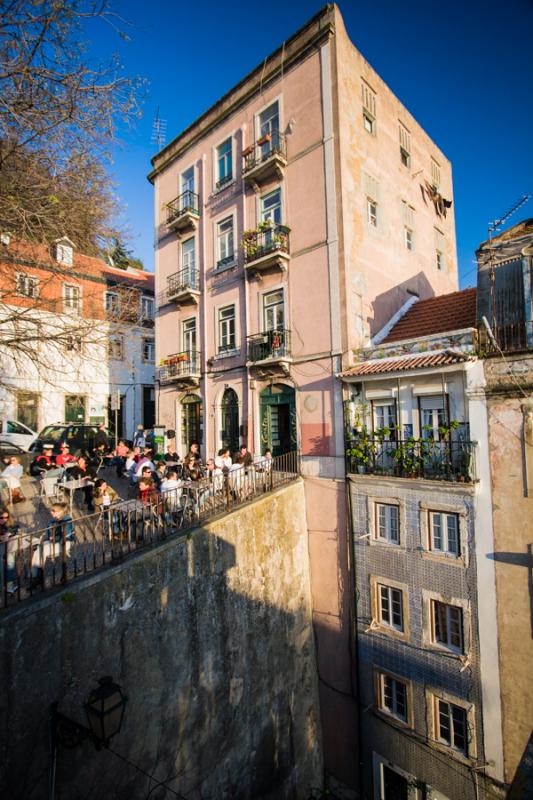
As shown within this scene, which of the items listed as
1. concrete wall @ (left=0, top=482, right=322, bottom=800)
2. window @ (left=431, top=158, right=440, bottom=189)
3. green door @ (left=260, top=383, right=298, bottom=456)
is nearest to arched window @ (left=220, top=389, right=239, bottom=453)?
green door @ (left=260, top=383, right=298, bottom=456)

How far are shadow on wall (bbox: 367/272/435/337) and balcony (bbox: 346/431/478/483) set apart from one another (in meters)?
4.24

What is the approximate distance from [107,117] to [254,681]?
12620 mm

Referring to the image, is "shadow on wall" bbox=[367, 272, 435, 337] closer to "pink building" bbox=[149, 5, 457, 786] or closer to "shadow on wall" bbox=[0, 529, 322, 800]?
"pink building" bbox=[149, 5, 457, 786]

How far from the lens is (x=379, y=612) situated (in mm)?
11141

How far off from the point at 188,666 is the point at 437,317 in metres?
12.7

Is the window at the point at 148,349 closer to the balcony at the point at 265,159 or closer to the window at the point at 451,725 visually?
the balcony at the point at 265,159

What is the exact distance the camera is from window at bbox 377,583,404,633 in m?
10.8

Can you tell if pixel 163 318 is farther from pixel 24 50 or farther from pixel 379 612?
pixel 379 612

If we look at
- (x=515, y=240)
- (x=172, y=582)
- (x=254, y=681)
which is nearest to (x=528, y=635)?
(x=254, y=681)

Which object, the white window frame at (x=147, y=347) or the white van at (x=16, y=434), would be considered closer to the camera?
the white van at (x=16, y=434)

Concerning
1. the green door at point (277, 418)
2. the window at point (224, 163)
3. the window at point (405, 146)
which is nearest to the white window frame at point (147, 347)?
the window at point (224, 163)

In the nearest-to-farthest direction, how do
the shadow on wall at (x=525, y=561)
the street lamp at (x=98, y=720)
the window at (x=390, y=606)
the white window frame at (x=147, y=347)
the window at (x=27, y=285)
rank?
the street lamp at (x=98, y=720)
the window at (x=27, y=285)
the shadow on wall at (x=525, y=561)
the window at (x=390, y=606)
the white window frame at (x=147, y=347)

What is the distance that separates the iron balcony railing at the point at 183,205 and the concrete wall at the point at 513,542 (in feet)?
47.2

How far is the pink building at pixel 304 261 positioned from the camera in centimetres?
1242
